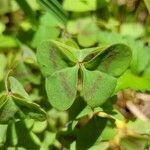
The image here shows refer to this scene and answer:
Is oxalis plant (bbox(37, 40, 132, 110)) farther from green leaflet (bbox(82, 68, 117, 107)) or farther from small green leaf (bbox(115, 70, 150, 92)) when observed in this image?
small green leaf (bbox(115, 70, 150, 92))

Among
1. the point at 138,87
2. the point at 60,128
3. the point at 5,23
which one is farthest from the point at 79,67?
the point at 5,23

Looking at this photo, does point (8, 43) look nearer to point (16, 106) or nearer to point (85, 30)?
point (85, 30)

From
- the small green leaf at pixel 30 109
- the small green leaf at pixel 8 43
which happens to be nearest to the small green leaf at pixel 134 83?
the small green leaf at pixel 30 109

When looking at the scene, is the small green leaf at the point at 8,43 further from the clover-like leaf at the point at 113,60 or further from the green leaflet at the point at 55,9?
the clover-like leaf at the point at 113,60

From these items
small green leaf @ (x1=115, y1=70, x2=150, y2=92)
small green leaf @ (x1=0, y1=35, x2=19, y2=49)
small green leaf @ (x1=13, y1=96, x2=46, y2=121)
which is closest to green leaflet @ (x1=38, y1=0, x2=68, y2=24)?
small green leaf @ (x1=0, y1=35, x2=19, y2=49)

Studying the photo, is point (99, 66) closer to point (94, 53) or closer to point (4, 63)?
point (94, 53)

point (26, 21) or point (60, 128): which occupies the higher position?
point (26, 21)
